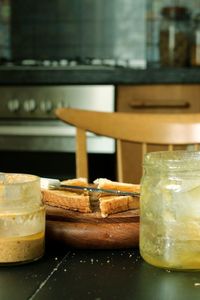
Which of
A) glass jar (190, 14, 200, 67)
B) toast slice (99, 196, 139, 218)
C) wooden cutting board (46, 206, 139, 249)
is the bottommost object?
wooden cutting board (46, 206, 139, 249)

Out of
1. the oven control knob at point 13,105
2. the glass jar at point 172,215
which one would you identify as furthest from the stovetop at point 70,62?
the glass jar at point 172,215

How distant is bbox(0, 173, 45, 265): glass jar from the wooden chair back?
655mm

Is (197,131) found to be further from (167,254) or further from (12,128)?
(12,128)

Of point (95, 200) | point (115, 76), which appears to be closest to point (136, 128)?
point (95, 200)

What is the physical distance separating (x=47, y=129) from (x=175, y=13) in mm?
1002

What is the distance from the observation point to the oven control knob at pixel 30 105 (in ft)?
8.05

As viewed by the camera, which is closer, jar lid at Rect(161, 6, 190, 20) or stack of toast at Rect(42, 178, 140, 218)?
stack of toast at Rect(42, 178, 140, 218)

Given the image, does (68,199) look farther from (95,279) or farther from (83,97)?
(83,97)

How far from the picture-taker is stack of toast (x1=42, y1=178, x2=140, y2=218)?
0.84 metres

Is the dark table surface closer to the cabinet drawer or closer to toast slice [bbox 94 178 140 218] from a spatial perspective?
toast slice [bbox 94 178 140 218]

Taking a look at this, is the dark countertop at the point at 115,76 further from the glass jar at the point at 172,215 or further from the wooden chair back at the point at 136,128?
the glass jar at the point at 172,215

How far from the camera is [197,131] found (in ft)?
4.67

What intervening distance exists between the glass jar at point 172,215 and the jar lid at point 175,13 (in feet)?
7.58

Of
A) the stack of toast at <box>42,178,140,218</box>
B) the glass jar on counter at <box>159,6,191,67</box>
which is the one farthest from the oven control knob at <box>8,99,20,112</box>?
the stack of toast at <box>42,178,140,218</box>
